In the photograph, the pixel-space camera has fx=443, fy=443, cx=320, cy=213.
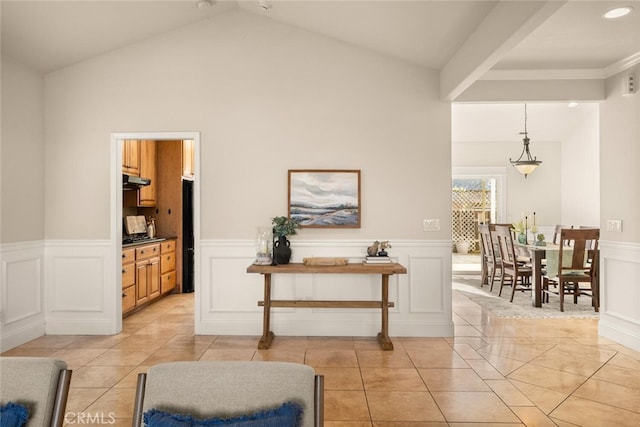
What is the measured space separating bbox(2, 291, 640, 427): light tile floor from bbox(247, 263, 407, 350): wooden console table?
6.7 inches

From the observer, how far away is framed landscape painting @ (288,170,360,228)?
4.46 m

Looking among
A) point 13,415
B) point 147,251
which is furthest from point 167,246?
point 13,415

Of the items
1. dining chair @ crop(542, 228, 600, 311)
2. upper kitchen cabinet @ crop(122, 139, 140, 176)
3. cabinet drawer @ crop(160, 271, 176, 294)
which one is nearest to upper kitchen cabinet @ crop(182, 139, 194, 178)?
upper kitchen cabinet @ crop(122, 139, 140, 176)

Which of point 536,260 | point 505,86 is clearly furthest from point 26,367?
point 536,260

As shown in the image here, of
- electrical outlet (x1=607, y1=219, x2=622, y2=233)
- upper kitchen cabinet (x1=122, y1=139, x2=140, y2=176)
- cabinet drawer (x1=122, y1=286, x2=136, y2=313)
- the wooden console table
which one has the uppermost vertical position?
upper kitchen cabinet (x1=122, y1=139, x2=140, y2=176)

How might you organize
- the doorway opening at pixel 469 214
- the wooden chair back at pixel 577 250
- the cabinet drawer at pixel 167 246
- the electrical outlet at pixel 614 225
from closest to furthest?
the electrical outlet at pixel 614 225 < the wooden chair back at pixel 577 250 < the cabinet drawer at pixel 167 246 < the doorway opening at pixel 469 214

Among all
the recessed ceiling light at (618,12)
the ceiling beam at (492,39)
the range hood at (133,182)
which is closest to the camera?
the ceiling beam at (492,39)

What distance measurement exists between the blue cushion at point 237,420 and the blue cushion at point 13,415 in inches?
13.1

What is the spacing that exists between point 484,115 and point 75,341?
7.31 m

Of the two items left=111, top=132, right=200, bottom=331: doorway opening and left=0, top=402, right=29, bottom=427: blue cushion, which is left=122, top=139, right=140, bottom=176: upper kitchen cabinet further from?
left=0, top=402, right=29, bottom=427: blue cushion

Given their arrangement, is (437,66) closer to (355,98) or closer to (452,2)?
(355,98)

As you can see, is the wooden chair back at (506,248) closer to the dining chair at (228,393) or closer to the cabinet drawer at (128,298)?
the cabinet drawer at (128,298)

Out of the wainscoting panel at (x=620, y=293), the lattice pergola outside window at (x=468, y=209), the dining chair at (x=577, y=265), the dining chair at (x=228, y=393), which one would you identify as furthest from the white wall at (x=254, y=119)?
the lattice pergola outside window at (x=468, y=209)

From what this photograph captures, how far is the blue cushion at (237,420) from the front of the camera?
115 centimetres
